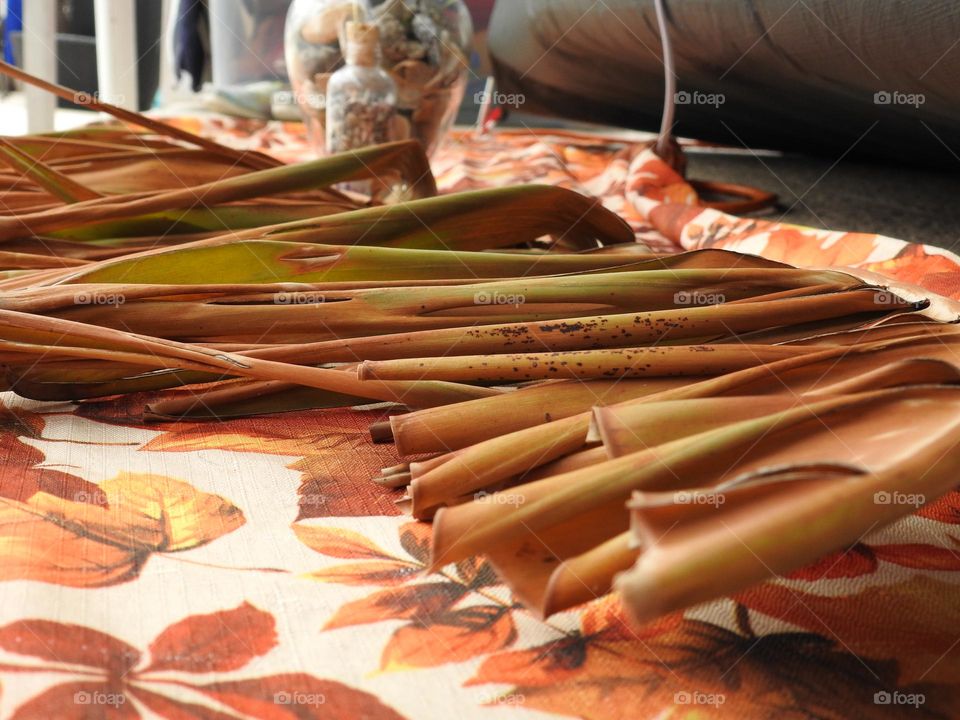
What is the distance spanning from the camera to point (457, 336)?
44 cm

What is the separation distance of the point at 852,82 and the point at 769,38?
0.32 ft

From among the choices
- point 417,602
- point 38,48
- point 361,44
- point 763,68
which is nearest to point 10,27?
point 38,48

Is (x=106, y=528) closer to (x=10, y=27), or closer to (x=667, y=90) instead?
(x=667, y=90)

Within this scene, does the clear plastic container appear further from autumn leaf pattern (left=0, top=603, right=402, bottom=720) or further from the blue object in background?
the blue object in background

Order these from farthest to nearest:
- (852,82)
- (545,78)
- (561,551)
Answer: (545,78) → (852,82) → (561,551)

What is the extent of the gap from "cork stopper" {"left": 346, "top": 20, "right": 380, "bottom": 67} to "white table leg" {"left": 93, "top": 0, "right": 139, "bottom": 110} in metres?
1.30

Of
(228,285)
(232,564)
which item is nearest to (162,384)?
(228,285)

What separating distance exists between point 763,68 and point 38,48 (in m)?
1.29

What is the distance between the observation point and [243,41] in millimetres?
2459

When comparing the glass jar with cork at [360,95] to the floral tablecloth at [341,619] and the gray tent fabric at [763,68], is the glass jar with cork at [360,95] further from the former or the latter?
the floral tablecloth at [341,619]

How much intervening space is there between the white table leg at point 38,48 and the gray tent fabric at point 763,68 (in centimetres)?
81

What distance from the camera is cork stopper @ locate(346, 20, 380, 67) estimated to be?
106 centimetres

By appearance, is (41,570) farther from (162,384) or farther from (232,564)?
(162,384)

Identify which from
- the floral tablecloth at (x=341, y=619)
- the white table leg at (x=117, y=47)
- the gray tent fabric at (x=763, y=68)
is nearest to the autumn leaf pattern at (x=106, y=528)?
the floral tablecloth at (x=341, y=619)
